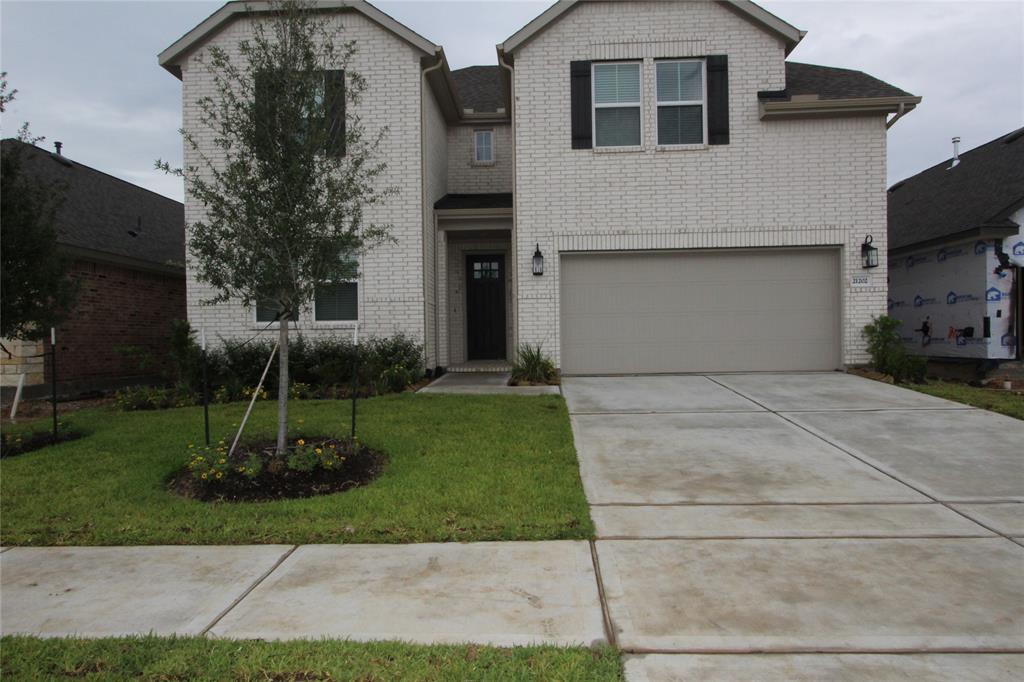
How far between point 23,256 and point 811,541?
26.5 ft

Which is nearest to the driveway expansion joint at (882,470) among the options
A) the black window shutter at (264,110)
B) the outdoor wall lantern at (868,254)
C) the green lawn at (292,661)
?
the green lawn at (292,661)

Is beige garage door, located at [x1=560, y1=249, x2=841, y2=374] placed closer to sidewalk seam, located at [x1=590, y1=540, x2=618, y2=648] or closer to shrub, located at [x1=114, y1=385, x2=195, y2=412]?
shrub, located at [x1=114, y1=385, x2=195, y2=412]

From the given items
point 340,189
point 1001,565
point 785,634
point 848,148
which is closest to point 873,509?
point 1001,565

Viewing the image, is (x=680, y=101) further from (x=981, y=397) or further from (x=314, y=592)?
(x=314, y=592)

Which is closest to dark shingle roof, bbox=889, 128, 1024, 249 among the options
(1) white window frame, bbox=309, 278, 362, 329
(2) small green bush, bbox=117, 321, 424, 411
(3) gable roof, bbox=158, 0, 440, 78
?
(3) gable roof, bbox=158, 0, 440, 78

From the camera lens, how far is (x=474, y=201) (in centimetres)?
1351

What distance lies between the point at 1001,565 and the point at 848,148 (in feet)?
31.3

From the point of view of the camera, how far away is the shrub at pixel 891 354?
34.6 ft

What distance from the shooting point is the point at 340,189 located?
590 cm

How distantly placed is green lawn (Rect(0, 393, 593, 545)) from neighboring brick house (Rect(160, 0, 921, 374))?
171 inches

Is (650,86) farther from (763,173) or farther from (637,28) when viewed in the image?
(763,173)

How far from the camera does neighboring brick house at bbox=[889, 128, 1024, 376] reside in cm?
1179

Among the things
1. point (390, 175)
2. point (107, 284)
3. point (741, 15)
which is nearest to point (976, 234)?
point (741, 15)

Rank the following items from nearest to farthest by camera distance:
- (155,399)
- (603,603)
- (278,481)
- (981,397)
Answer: (603,603), (278,481), (981,397), (155,399)
